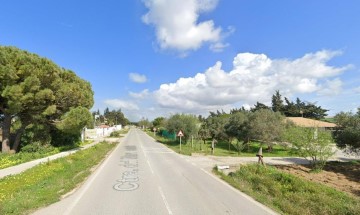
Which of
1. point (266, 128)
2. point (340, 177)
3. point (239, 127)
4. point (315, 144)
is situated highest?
point (239, 127)

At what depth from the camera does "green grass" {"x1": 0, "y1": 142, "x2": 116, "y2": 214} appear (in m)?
9.30

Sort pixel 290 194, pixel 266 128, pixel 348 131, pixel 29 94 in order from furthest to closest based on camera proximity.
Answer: pixel 266 128 < pixel 29 94 < pixel 348 131 < pixel 290 194

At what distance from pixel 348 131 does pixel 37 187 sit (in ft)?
77.6

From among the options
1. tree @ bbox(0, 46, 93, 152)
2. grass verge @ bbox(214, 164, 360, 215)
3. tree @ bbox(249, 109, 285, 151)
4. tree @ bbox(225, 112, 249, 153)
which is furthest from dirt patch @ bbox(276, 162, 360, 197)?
tree @ bbox(0, 46, 93, 152)

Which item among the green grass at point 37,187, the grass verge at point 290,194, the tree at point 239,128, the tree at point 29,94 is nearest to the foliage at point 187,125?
the tree at point 239,128

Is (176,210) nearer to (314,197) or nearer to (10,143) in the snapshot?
(314,197)

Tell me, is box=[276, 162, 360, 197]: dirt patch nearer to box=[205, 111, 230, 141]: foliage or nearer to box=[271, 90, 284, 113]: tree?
box=[205, 111, 230, 141]: foliage

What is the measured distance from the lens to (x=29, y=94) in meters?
25.4

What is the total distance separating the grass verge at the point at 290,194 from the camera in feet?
30.9

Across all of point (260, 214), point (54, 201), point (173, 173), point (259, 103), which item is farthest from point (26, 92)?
point (259, 103)

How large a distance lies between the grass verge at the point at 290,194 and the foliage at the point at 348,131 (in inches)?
526

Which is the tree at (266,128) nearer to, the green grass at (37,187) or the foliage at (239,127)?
the foliage at (239,127)

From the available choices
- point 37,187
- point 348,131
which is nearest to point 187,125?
point 348,131

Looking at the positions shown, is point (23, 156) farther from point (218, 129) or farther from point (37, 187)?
point (218, 129)
